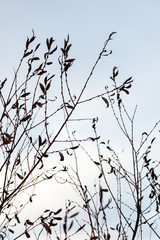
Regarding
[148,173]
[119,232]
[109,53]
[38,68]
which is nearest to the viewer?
[38,68]

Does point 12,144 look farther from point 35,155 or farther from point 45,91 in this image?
point 45,91

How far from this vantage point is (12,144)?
277 centimetres

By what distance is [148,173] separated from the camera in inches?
161

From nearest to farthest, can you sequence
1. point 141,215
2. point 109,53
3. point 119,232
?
1. point 109,53
2. point 119,232
3. point 141,215

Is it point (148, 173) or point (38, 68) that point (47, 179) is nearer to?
point (38, 68)

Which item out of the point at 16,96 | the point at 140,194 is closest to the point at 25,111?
the point at 16,96

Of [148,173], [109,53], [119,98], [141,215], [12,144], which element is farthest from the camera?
[119,98]

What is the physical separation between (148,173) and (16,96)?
196 centimetres

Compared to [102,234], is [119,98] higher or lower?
higher

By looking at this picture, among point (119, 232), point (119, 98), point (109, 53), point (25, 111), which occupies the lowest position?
point (119, 232)

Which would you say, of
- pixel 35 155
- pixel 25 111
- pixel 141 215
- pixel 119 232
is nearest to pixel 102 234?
pixel 119 232

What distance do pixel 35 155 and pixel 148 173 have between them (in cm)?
177

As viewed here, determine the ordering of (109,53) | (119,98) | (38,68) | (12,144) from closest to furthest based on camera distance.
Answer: (12,144) < (38,68) < (109,53) < (119,98)

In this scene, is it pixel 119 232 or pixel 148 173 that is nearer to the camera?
pixel 119 232
